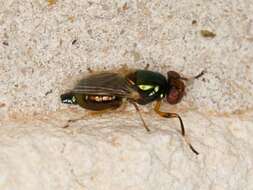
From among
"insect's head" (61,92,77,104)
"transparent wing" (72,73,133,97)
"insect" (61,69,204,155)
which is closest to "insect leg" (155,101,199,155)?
"insect" (61,69,204,155)

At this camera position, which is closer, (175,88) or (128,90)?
(175,88)

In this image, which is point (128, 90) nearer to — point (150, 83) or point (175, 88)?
point (150, 83)

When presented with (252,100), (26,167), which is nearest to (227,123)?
(252,100)

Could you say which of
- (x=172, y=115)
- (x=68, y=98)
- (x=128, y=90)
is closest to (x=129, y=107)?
(x=128, y=90)

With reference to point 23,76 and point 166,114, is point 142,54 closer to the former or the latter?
point 166,114

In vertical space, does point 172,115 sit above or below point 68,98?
below

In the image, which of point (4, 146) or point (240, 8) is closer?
point (4, 146)
